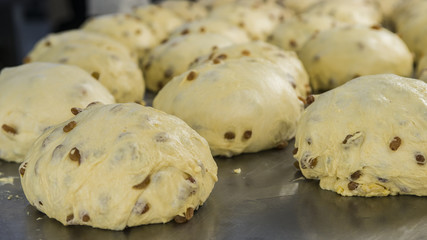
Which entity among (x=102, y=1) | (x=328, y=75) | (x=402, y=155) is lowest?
(x=102, y=1)

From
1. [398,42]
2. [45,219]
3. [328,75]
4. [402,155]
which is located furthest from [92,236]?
[398,42]

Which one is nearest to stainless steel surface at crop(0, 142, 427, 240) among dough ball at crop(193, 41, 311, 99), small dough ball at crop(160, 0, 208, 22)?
dough ball at crop(193, 41, 311, 99)

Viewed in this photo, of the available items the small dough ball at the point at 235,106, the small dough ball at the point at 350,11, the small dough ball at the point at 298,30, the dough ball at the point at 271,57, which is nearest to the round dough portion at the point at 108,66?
the dough ball at the point at 271,57

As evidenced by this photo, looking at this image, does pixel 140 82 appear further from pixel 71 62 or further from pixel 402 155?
pixel 402 155

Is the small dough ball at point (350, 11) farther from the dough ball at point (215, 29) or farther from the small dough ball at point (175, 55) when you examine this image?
the small dough ball at point (175, 55)

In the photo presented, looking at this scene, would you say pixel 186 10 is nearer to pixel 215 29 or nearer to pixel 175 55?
pixel 215 29

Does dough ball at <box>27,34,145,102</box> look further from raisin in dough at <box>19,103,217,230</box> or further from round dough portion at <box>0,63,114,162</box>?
raisin in dough at <box>19,103,217,230</box>

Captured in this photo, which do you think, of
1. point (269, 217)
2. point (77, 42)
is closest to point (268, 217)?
point (269, 217)
